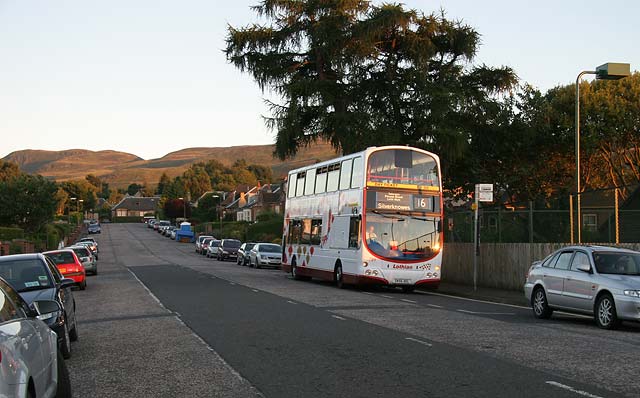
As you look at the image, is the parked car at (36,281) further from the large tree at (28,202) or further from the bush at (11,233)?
the large tree at (28,202)

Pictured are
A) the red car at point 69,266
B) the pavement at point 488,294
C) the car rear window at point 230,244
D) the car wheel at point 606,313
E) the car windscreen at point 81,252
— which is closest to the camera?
the car wheel at point 606,313

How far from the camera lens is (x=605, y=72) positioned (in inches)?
919

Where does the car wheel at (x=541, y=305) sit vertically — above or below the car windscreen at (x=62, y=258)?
below

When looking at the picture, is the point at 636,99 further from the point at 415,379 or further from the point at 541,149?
the point at 415,379

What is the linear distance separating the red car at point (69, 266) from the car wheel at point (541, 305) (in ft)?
53.6

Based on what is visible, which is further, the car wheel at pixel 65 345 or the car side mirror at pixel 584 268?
the car side mirror at pixel 584 268

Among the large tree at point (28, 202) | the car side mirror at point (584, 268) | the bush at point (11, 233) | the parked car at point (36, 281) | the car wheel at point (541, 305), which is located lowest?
the car wheel at point (541, 305)

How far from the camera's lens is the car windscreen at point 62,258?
28.8 metres

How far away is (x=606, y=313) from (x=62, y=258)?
65.5ft

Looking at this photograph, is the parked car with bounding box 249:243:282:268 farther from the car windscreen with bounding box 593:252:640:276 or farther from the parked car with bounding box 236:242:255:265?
Result: the car windscreen with bounding box 593:252:640:276

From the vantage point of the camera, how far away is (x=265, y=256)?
47719 millimetres

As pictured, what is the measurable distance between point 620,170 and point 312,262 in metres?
22.9

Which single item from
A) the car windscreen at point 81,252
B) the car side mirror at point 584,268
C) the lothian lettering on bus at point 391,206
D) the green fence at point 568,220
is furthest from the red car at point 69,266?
the car side mirror at point 584,268

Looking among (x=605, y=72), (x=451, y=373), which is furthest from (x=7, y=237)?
(x=451, y=373)
